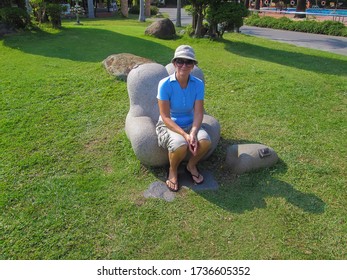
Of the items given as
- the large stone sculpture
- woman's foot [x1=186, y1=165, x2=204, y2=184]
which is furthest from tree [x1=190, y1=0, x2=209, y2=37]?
woman's foot [x1=186, y1=165, x2=204, y2=184]

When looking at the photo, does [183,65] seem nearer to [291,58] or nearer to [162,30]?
[291,58]

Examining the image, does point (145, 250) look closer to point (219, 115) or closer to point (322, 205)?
point (322, 205)

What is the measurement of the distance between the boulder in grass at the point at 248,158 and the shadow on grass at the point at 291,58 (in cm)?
479

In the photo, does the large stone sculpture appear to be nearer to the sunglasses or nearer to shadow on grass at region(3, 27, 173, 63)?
the sunglasses

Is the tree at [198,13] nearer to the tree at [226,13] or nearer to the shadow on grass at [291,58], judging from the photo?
the tree at [226,13]

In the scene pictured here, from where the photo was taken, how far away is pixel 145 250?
275cm

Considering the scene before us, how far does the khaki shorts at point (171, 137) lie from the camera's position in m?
3.24

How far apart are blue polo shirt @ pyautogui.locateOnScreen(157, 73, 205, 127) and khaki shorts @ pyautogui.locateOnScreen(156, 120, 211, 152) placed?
0.40ft

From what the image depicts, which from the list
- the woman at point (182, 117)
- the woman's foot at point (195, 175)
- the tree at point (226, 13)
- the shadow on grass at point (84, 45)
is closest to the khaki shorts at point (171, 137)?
the woman at point (182, 117)

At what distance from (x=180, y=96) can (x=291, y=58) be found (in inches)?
269

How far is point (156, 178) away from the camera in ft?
12.0

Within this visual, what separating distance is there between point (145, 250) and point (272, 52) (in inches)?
339

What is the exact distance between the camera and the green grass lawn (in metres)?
2.82
